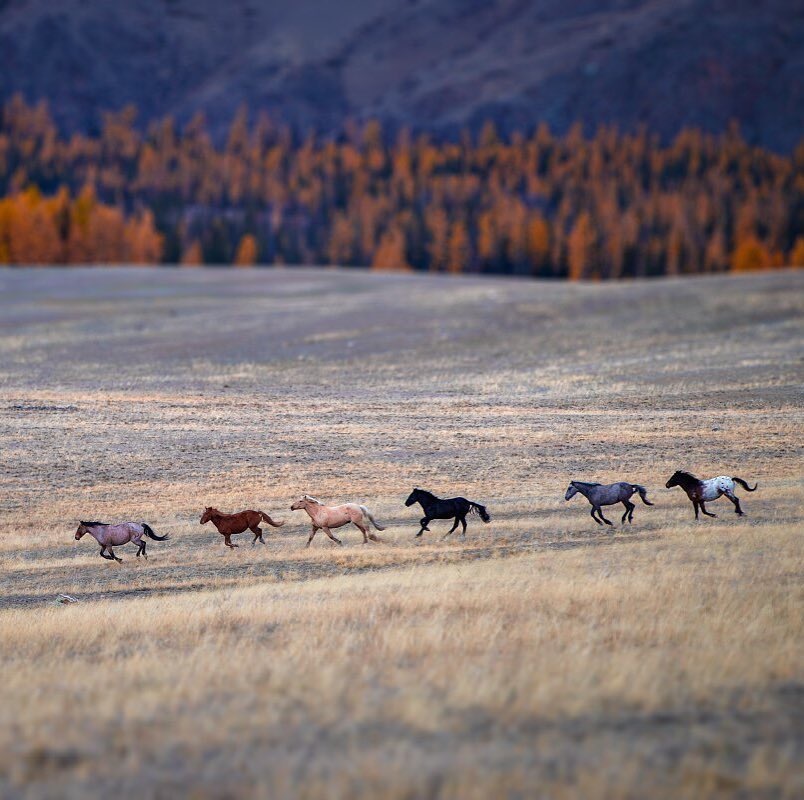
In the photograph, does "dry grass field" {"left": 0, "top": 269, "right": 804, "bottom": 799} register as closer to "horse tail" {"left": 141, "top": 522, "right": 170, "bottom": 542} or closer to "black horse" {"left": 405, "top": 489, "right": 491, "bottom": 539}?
"horse tail" {"left": 141, "top": 522, "right": 170, "bottom": 542}

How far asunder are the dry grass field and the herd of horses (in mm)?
464

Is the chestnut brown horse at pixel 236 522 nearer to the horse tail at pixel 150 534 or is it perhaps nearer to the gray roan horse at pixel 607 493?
the horse tail at pixel 150 534

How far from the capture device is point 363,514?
22047 mm

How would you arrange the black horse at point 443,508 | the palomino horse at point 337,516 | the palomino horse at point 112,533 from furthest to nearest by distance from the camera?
the black horse at point 443,508
the palomino horse at point 337,516
the palomino horse at point 112,533

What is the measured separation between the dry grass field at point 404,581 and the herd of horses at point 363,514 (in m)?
0.46

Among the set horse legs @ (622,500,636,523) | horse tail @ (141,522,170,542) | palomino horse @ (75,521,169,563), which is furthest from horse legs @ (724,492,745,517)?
palomino horse @ (75,521,169,563)

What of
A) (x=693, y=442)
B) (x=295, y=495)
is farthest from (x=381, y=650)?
(x=693, y=442)

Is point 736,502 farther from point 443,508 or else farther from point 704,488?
point 443,508

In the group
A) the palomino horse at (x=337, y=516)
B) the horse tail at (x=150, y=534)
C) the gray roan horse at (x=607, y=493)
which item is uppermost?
the gray roan horse at (x=607, y=493)

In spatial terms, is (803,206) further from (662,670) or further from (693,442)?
(662,670)

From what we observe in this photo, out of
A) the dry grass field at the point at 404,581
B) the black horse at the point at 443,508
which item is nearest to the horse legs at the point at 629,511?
the dry grass field at the point at 404,581

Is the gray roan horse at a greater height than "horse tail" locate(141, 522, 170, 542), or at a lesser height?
greater

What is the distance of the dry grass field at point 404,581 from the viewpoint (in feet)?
27.8

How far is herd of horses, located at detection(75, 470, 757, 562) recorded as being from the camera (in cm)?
2159
